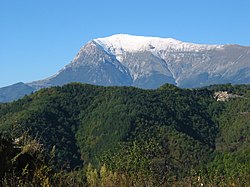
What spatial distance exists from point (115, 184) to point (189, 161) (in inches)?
3741

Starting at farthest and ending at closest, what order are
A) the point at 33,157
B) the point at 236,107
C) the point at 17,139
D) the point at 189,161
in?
1. the point at 236,107
2. the point at 189,161
3. the point at 17,139
4. the point at 33,157

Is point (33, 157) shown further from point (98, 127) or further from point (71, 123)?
point (71, 123)

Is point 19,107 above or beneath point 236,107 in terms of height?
above

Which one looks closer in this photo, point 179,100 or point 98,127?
point 98,127

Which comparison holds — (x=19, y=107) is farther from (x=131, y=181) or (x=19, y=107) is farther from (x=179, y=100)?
(x=131, y=181)

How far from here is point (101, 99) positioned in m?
142

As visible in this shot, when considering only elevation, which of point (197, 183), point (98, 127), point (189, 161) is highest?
point (197, 183)

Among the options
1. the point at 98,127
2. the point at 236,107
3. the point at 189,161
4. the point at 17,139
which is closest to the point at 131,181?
the point at 17,139

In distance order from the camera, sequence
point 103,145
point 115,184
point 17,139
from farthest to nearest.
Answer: point 103,145 < point 17,139 < point 115,184

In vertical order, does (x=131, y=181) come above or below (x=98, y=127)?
above

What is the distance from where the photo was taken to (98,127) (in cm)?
11794

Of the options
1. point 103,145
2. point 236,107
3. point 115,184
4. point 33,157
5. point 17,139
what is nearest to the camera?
point 115,184

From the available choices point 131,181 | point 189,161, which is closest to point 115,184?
point 131,181

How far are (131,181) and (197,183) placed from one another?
1066mm
